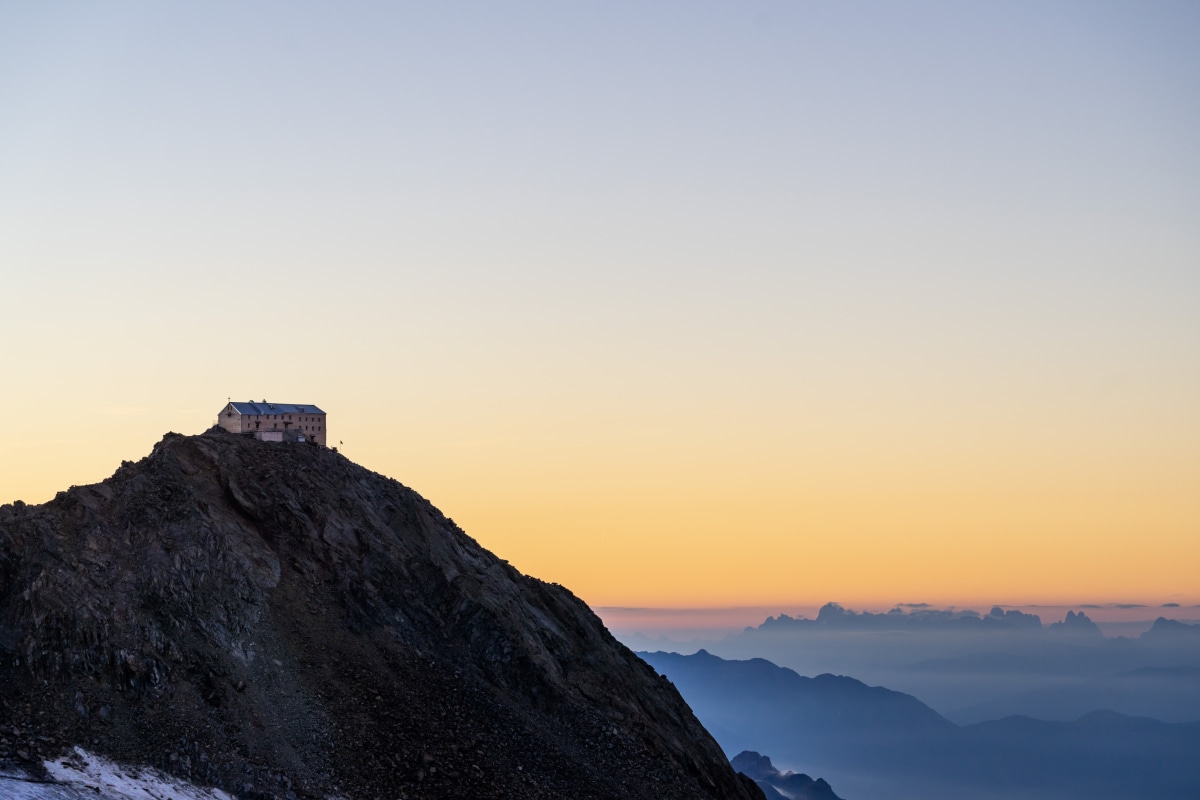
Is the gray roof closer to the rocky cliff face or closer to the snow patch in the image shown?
the rocky cliff face

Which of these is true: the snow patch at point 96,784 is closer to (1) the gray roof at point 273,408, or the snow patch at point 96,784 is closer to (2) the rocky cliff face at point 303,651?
(2) the rocky cliff face at point 303,651

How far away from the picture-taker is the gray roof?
134 meters

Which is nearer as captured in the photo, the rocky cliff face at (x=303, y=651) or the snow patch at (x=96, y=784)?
the snow patch at (x=96, y=784)

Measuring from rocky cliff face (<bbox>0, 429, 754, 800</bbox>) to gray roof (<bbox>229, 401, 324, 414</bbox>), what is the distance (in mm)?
9638

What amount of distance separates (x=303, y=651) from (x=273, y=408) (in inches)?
1605

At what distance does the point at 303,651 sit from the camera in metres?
102

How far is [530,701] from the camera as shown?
110250 mm

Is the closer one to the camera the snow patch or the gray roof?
the snow patch

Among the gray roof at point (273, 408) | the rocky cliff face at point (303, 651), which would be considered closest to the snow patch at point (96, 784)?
the rocky cliff face at point (303, 651)

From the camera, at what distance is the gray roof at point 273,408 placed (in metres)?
134

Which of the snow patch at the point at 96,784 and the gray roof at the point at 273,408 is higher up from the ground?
Result: the gray roof at the point at 273,408

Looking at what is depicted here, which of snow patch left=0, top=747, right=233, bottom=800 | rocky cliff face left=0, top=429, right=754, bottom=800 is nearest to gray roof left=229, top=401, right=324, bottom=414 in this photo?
rocky cliff face left=0, top=429, right=754, bottom=800

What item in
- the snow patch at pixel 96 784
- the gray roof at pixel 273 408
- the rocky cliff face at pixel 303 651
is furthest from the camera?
the gray roof at pixel 273 408

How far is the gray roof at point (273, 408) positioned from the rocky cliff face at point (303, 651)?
379 inches
